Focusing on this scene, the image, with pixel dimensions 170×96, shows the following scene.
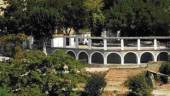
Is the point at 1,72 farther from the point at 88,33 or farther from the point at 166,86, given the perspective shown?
the point at 88,33

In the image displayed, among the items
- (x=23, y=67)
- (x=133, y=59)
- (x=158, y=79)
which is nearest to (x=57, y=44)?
(x=133, y=59)

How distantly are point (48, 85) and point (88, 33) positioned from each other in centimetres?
2877

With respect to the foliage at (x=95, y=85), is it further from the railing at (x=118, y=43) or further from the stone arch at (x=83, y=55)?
Answer: the stone arch at (x=83, y=55)

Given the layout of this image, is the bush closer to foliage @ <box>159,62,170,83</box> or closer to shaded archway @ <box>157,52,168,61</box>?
foliage @ <box>159,62,170,83</box>

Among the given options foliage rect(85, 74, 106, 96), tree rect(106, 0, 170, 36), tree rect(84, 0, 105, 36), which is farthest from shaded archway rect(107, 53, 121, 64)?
foliage rect(85, 74, 106, 96)

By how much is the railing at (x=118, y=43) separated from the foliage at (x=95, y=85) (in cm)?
1303

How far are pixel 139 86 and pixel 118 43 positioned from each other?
50.4ft

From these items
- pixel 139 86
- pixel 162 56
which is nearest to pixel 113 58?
pixel 162 56

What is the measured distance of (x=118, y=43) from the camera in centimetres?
8638

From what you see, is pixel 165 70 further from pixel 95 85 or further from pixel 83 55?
pixel 83 55

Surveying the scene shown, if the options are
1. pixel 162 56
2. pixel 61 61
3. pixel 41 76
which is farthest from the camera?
pixel 162 56

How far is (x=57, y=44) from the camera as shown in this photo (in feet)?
293

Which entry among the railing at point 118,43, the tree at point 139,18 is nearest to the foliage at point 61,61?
the railing at point 118,43

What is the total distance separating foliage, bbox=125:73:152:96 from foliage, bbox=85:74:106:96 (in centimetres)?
251
